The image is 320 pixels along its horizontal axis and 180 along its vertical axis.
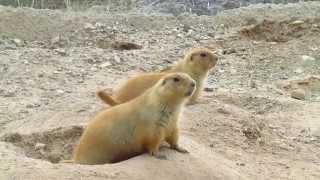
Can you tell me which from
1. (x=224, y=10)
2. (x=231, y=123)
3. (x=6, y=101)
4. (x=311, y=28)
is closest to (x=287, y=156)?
(x=231, y=123)

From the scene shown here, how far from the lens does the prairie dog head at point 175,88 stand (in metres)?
5.78

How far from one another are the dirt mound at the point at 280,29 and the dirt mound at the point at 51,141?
428cm

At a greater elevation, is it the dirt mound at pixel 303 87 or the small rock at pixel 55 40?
the small rock at pixel 55 40

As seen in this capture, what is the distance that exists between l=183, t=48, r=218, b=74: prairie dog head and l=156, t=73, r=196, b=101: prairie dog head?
2111 mm

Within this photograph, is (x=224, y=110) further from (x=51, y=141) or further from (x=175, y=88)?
(x=51, y=141)

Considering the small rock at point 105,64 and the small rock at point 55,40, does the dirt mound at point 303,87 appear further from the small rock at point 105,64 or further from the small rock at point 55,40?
the small rock at point 55,40

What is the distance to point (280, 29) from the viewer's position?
10.4 m

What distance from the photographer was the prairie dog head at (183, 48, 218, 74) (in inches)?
314

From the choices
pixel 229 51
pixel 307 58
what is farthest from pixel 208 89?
pixel 307 58

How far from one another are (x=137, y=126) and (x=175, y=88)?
0.42 metres

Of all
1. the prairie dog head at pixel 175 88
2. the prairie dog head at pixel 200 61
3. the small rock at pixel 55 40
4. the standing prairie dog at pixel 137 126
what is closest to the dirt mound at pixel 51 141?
A: the standing prairie dog at pixel 137 126

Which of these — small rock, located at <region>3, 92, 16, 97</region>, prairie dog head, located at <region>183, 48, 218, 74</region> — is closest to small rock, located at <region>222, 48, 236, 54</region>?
prairie dog head, located at <region>183, 48, 218, 74</region>

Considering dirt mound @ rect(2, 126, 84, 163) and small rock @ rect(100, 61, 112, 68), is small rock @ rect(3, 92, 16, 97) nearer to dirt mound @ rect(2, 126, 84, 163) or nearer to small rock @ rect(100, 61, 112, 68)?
small rock @ rect(100, 61, 112, 68)

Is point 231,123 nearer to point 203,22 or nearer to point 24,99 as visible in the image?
point 24,99
